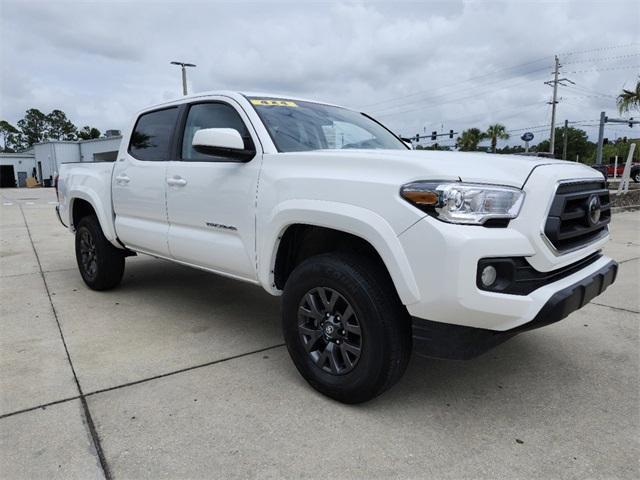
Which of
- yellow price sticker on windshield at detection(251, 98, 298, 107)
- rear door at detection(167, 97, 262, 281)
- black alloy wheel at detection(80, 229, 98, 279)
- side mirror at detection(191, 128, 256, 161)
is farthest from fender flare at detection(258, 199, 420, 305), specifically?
black alloy wheel at detection(80, 229, 98, 279)

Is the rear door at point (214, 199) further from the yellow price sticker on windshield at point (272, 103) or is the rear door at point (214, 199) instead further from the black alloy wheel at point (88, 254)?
the black alloy wheel at point (88, 254)

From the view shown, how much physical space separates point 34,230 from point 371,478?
10.5 meters

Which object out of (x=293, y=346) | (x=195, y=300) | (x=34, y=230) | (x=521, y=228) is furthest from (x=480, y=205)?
(x=34, y=230)

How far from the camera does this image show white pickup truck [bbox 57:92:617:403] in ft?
7.42

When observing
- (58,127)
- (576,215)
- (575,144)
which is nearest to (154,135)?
(576,215)

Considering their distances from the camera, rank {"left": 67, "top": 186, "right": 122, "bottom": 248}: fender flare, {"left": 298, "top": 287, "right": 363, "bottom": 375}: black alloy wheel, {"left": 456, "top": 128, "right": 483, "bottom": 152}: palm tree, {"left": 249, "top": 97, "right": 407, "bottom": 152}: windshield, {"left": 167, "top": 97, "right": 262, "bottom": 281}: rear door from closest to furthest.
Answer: {"left": 298, "top": 287, "right": 363, "bottom": 375}: black alloy wheel → {"left": 167, "top": 97, "right": 262, "bottom": 281}: rear door → {"left": 249, "top": 97, "right": 407, "bottom": 152}: windshield → {"left": 67, "top": 186, "right": 122, "bottom": 248}: fender flare → {"left": 456, "top": 128, "right": 483, "bottom": 152}: palm tree

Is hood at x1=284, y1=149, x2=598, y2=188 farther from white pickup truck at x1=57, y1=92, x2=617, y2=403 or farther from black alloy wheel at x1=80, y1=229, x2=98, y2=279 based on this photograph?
black alloy wheel at x1=80, y1=229, x2=98, y2=279

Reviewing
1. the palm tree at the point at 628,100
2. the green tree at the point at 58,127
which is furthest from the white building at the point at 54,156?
the green tree at the point at 58,127

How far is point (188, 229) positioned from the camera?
3.78m

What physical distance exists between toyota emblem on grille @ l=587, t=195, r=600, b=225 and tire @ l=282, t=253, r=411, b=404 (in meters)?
1.18

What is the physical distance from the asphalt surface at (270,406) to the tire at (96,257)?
595 mm

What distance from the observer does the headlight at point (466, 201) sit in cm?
225

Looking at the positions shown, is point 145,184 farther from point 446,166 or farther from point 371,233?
point 446,166

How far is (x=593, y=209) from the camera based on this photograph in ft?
9.15
